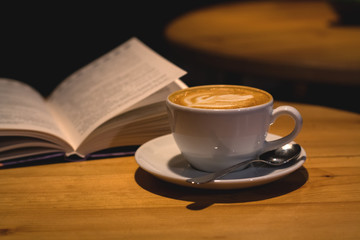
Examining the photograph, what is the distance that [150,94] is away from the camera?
0.72 m

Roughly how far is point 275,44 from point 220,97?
31.0 inches

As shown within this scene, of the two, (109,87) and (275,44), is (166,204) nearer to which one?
(109,87)

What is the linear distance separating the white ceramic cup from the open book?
14 cm

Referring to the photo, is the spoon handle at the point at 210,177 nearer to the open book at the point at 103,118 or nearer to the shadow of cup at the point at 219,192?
the shadow of cup at the point at 219,192

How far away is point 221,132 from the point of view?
0.56 m

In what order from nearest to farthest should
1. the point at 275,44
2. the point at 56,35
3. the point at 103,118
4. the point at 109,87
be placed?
the point at 103,118, the point at 109,87, the point at 275,44, the point at 56,35

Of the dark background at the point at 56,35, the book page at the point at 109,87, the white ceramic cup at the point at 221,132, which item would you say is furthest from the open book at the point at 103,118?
the dark background at the point at 56,35

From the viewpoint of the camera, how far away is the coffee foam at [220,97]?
58cm

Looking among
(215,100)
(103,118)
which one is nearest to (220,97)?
(215,100)

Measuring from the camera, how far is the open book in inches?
28.3

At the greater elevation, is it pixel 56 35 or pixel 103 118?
pixel 103 118

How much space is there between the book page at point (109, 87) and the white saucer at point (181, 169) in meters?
0.09

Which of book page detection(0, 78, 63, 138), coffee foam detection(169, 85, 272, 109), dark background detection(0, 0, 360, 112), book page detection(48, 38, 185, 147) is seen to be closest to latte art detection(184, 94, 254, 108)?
coffee foam detection(169, 85, 272, 109)

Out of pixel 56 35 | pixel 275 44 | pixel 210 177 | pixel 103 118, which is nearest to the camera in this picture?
pixel 210 177
